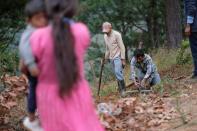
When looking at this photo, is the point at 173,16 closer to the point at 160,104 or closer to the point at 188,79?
the point at 188,79

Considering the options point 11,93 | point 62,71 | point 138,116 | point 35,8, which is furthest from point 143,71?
point 62,71

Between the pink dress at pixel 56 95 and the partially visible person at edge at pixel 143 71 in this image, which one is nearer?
the pink dress at pixel 56 95

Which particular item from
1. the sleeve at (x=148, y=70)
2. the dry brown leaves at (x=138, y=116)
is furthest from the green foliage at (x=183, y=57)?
the dry brown leaves at (x=138, y=116)

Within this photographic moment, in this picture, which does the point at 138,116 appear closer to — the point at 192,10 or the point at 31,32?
the point at 192,10

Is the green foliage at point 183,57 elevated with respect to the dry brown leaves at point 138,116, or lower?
elevated

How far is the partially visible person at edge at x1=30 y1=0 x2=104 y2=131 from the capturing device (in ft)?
12.7

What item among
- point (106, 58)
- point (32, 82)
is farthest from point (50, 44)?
point (106, 58)

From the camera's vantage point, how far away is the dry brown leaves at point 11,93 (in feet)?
23.2

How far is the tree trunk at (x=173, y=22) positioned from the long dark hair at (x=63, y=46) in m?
14.8

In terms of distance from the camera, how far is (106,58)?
11.1 metres

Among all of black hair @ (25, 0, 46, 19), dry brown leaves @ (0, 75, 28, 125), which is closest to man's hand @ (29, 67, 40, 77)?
black hair @ (25, 0, 46, 19)

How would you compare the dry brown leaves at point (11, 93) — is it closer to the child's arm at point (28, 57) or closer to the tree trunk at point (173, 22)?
the child's arm at point (28, 57)

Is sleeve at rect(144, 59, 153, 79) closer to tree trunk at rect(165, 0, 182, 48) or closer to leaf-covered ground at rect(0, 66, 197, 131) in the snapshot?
leaf-covered ground at rect(0, 66, 197, 131)

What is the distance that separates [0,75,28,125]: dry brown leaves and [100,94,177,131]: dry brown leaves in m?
1.12
